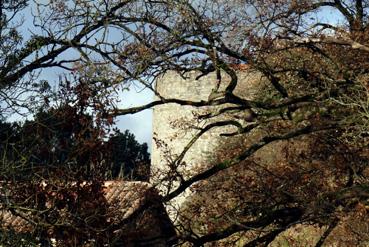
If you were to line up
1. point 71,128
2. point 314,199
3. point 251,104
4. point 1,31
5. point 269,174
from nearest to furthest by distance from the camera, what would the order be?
point 1,31, point 71,128, point 314,199, point 251,104, point 269,174

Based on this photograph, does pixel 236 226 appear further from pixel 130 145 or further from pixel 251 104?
pixel 130 145

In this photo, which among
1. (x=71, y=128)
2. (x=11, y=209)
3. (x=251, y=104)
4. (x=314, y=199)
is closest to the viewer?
(x=11, y=209)

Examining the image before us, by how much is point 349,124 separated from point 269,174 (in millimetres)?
2252

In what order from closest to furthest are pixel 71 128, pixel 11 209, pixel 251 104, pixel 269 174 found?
pixel 11 209, pixel 71 128, pixel 251 104, pixel 269 174

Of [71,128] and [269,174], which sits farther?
[269,174]

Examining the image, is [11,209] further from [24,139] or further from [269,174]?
[269,174]

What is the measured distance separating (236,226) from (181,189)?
95 cm

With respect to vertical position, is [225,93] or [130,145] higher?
[130,145]

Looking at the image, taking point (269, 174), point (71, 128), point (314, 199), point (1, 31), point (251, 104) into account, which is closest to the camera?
point (1, 31)

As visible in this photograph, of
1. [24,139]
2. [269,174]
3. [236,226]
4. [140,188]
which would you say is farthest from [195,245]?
→ [24,139]

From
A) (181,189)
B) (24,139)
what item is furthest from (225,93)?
(24,139)

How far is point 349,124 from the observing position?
9891 mm

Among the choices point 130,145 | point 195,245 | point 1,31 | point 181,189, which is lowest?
point 195,245

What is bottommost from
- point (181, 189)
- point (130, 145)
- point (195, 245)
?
point (195, 245)
